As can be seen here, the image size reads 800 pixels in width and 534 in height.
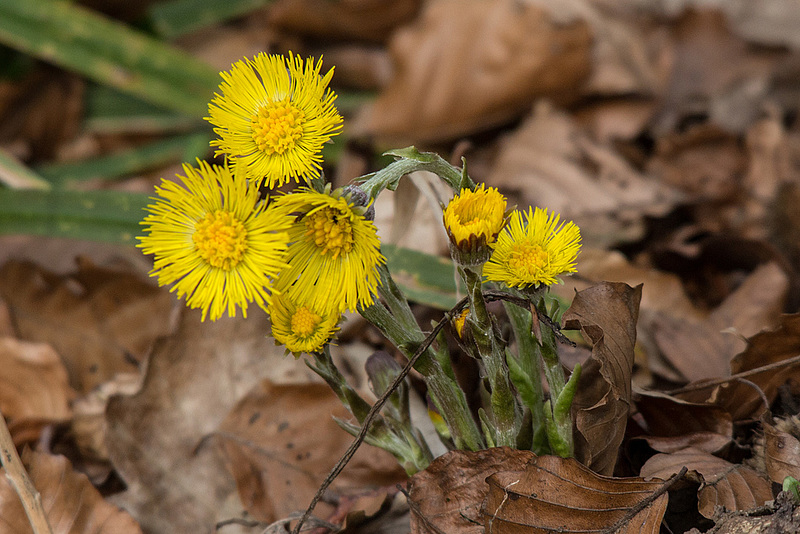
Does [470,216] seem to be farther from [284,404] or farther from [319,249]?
[284,404]

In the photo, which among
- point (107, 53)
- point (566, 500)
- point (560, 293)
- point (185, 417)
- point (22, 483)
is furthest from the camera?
point (107, 53)

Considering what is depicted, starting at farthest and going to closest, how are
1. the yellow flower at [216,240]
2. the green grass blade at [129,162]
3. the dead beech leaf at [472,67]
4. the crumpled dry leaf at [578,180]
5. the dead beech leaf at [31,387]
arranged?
1. the green grass blade at [129,162]
2. the dead beech leaf at [472,67]
3. the crumpled dry leaf at [578,180]
4. the dead beech leaf at [31,387]
5. the yellow flower at [216,240]

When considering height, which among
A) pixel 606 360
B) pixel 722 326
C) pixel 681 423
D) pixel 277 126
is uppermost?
pixel 277 126

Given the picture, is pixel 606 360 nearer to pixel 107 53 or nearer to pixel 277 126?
pixel 277 126

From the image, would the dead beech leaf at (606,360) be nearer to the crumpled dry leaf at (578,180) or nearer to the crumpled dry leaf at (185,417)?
the crumpled dry leaf at (185,417)

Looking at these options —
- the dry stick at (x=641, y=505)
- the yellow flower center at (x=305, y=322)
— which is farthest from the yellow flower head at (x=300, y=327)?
the dry stick at (x=641, y=505)

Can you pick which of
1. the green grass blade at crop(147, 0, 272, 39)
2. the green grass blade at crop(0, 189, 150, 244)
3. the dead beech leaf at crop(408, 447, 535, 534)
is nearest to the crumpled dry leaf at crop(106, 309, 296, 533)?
the green grass blade at crop(0, 189, 150, 244)

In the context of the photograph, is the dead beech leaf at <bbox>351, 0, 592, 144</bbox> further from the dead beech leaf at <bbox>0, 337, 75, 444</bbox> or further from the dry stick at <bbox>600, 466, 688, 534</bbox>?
the dry stick at <bbox>600, 466, 688, 534</bbox>

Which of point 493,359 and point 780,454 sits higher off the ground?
point 493,359

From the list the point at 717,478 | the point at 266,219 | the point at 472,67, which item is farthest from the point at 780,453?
the point at 472,67
